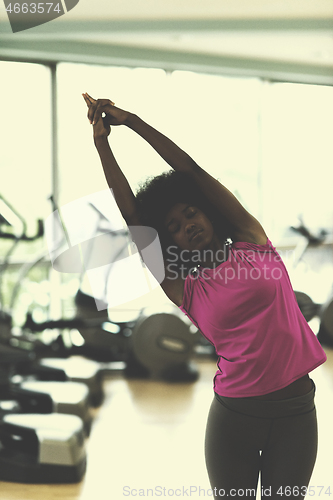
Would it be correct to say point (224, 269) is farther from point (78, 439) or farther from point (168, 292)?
point (78, 439)

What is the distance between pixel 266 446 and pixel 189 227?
491 mm

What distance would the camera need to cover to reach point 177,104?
422cm

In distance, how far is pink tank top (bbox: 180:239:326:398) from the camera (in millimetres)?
928

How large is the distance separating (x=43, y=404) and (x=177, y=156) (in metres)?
2.06

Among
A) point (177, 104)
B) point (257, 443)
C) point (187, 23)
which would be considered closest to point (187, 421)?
point (257, 443)

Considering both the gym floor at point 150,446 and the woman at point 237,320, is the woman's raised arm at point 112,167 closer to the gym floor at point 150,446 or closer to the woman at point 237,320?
the woman at point 237,320

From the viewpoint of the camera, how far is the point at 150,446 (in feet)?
7.88

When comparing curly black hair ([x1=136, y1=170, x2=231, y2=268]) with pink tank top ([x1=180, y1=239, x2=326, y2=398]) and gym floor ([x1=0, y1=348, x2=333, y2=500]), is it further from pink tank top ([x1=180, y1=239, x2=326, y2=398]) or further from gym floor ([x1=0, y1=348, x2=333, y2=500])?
gym floor ([x1=0, y1=348, x2=333, y2=500])

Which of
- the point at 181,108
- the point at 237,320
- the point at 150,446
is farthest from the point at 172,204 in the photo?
the point at 181,108

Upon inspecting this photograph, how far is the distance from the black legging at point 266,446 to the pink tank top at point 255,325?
0.04 meters

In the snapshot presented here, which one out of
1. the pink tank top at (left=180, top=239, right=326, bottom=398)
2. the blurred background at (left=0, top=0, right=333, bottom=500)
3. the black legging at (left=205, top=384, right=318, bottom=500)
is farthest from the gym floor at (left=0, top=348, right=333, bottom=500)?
the pink tank top at (left=180, top=239, right=326, bottom=398)

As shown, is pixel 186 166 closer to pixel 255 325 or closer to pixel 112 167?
pixel 112 167

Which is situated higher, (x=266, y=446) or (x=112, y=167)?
(x=112, y=167)

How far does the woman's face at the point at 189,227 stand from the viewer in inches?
39.0
